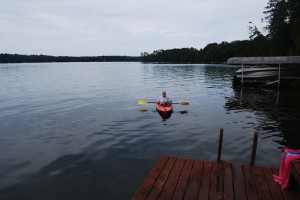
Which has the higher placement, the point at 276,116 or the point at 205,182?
the point at 205,182

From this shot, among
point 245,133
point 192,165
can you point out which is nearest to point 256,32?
point 245,133

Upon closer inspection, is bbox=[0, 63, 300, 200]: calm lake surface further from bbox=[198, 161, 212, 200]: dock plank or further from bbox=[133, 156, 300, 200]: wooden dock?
bbox=[198, 161, 212, 200]: dock plank

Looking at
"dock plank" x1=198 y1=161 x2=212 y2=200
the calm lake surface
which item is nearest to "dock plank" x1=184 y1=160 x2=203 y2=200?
"dock plank" x1=198 y1=161 x2=212 y2=200

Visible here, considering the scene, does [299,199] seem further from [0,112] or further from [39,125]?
[0,112]

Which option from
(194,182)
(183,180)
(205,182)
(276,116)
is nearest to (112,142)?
(183,180)

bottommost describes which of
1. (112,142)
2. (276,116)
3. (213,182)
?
(112,142)

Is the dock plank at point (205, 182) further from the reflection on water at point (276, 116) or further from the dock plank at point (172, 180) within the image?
the reflection on water at point (276, 116)

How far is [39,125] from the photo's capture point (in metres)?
19.3

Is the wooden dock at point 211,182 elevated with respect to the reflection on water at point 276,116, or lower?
elevated

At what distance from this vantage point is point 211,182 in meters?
8.18

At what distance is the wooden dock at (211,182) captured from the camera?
24.3 ft

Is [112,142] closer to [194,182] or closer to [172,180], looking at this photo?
[172,180]

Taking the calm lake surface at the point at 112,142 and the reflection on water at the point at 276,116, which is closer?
the calm lake surface at the point at 112,142

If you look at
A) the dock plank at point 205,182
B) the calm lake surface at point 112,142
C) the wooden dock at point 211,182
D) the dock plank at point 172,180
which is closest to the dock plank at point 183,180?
the wooden dock at point 211,182
